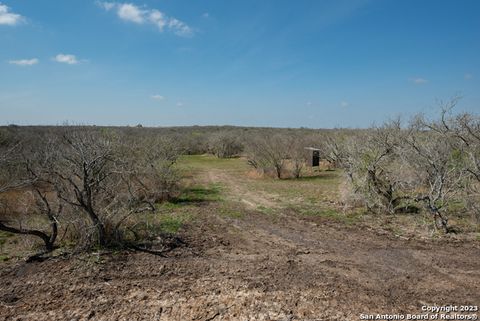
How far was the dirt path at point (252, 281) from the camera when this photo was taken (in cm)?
489

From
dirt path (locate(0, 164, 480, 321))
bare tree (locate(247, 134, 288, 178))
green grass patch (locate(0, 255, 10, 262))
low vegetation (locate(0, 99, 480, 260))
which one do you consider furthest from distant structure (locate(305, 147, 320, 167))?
green grass patch (locate(0, 255, 10, 262))

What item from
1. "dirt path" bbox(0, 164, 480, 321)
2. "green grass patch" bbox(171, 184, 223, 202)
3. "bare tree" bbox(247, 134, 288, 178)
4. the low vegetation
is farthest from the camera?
"bare tree" bbox(247, 134, 288, 178)

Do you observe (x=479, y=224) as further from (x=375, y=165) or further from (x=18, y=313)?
(x=18, y=313)

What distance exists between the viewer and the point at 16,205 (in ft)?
38.6

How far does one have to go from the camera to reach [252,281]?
576cm

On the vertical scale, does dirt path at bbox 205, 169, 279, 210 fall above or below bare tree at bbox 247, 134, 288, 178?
below

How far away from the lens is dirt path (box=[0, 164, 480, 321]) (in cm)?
489

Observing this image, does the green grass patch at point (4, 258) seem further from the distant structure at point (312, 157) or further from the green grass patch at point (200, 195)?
the distant structure at point (312, 157)

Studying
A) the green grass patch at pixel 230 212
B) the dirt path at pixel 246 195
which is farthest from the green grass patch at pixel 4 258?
the dirt path at pixel 246 195

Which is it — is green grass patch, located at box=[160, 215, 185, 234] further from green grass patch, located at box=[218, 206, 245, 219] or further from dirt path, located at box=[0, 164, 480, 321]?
green grass patch, located at box=[218, 206, 245, 219]

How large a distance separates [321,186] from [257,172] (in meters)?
5.75

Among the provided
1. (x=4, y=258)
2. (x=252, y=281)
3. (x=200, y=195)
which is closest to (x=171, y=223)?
(x=4, y=258)

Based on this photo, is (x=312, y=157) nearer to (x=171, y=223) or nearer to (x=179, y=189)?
(x=179, y=189)

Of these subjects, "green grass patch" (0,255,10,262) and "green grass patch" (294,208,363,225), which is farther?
"green grass patch" (294,208,363,225)
